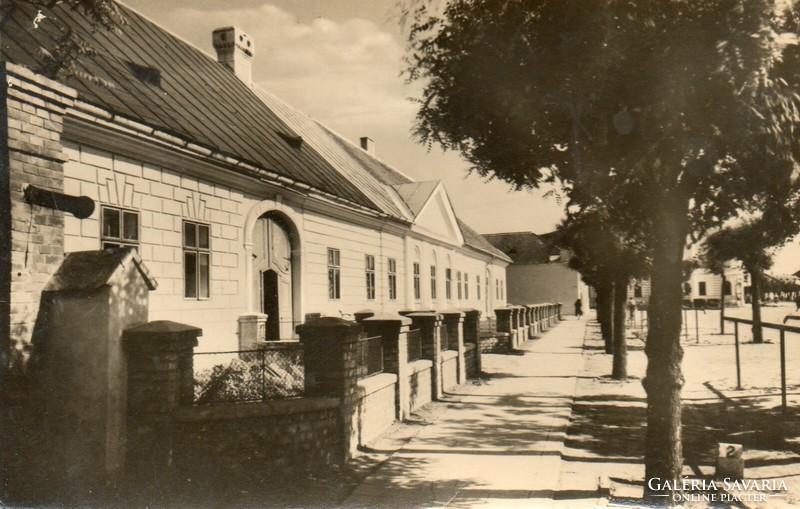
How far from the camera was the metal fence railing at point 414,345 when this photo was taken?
1099cm

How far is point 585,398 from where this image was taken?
1213 cm

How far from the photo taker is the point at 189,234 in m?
10.2

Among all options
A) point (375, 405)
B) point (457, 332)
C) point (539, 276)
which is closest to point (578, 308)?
point (539, 276)

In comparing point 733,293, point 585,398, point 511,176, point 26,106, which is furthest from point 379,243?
point 733,293

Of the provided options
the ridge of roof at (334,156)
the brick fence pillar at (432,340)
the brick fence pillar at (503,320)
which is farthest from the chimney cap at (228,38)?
the brick fence pillar at (503,320)

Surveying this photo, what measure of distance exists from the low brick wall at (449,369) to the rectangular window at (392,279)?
596 centimetres

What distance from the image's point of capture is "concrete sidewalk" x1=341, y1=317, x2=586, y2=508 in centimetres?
612

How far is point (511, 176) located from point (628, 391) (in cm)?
774

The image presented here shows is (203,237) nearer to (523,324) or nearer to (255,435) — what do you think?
(255,435)

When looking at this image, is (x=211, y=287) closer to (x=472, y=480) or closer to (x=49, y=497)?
(x=49, y=497)

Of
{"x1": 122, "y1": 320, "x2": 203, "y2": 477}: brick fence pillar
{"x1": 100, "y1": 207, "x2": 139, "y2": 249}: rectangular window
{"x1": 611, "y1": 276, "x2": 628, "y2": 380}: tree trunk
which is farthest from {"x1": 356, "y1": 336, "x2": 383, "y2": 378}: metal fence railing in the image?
{"x1": 611, "y1": 276, "x2": 628, "y2": 380}: tree trunk

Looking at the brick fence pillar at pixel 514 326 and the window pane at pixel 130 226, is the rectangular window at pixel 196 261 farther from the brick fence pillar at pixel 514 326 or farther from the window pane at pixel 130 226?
the brick fence pillar at pixel 514 326

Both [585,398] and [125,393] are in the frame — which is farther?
[585,398]

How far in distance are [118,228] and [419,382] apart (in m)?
5.33
